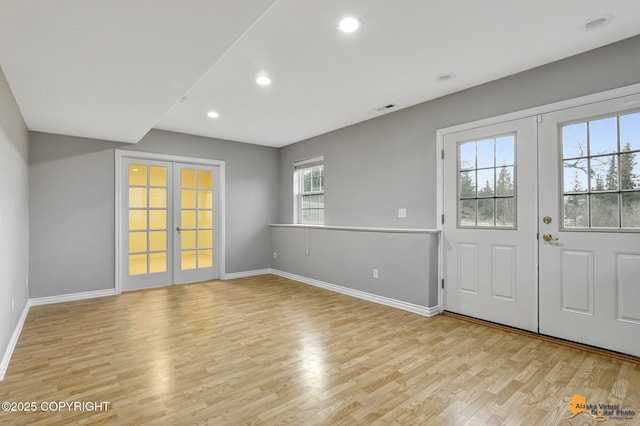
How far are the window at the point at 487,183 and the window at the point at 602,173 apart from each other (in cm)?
46

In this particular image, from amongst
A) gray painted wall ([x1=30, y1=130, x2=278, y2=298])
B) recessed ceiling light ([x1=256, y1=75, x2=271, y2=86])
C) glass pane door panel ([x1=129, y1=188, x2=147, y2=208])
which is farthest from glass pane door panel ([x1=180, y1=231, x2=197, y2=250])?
recessed ceiling light ([x1=256, y1=75, x2=271, y2=86])

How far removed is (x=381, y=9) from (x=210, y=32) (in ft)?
3.72

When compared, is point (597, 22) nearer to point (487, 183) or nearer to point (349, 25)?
point (487, 183)

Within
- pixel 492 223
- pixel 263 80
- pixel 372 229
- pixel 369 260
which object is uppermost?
pixel 263 80

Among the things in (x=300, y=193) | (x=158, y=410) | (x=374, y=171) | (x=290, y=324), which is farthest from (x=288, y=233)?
(x=158, y=410)

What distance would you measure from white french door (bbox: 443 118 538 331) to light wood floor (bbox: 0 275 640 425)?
286 millimetres

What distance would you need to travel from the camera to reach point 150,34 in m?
1.92

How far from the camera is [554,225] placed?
298 centimetres

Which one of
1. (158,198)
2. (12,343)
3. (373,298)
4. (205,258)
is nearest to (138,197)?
(158,198)

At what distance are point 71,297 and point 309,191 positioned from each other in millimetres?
3910

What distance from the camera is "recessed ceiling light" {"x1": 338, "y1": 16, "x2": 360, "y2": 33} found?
90.3 inches

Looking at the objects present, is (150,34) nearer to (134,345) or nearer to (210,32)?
(210,32)

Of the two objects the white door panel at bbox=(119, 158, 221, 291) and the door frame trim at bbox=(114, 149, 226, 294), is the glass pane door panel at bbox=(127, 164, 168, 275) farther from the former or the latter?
the door frame trim at bbox=(114, 149, 226, 294)

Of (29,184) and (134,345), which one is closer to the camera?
(134,345)
